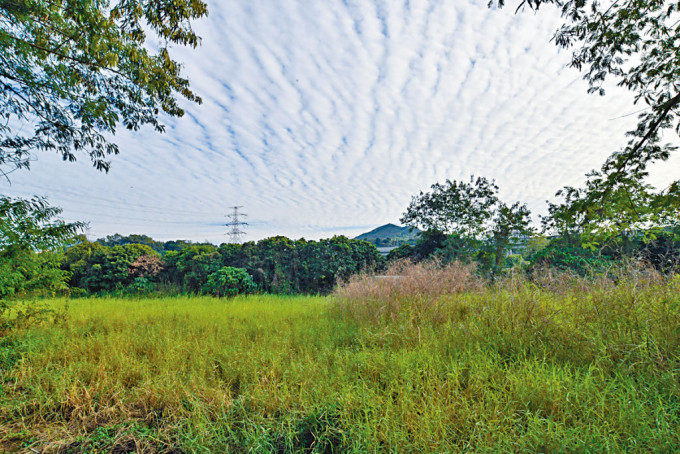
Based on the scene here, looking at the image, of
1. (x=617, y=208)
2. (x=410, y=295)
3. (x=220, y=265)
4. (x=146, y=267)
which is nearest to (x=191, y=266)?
(x=220, y=265)

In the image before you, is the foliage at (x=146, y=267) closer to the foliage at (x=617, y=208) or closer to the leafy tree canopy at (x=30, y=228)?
the leafy tree canopy at (x=30, y=228)

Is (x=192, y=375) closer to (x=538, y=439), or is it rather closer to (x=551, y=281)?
(x=538, y=439)

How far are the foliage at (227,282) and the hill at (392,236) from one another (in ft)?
16.3

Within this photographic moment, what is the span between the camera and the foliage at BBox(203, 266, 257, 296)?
9.39 m

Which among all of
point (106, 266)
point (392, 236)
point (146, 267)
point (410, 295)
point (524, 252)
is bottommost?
point (410, 295)

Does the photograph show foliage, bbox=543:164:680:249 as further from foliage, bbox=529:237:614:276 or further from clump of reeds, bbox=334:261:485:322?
foliage, bbox=529:237:614:276

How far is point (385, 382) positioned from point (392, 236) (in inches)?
690

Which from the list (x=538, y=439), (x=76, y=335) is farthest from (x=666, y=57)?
(x=76, y=335)

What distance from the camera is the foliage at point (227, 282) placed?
9.39 metres

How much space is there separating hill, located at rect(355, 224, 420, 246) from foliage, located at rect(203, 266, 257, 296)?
497cm

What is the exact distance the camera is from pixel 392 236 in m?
19.7

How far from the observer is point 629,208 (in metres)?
2.41

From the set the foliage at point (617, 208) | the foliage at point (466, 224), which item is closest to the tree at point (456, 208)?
the foliage at point (466, 224)

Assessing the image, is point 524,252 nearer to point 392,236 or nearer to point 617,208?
point 617,208
